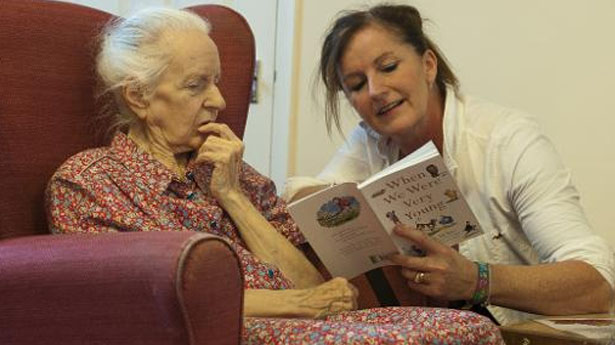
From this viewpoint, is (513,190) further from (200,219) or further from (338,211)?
(200,219)

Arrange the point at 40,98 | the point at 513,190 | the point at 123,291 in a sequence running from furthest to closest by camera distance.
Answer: the point at 513,190
the point at 40,98
the point at 123,291

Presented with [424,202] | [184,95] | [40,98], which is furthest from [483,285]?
[40,98]

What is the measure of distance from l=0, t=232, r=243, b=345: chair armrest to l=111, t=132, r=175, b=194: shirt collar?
1.16 feet

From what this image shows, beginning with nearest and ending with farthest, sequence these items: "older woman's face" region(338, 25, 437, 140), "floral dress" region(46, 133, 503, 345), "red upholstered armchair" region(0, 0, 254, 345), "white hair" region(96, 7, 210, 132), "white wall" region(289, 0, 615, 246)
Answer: "red upholstered armchair" region(0, 0, 254, 345) → "floral dress" region(46, 133, 503, 345) → "white hair" region(96, 7, 210, 132) → "older woman's face" region(338, 25, 437, 140) → "white wall" region(289, 0, 615, 246)

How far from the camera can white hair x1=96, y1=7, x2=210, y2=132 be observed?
1.52 metres

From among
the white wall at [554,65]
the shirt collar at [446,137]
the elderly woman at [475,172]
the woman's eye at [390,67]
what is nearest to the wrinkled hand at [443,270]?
the elderly woman at [475,172]

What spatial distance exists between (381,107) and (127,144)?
523 millimetres

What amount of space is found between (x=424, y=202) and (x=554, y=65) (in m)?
1.04

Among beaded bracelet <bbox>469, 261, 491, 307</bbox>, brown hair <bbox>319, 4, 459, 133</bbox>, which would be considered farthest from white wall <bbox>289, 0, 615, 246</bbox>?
beaded bracelet <bbox>469, 261, 491, 307</bbox>

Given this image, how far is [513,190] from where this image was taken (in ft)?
5.55

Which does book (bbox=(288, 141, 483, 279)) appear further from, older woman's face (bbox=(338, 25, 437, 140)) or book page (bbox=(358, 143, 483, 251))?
older woman's face (bbox=(338, 25, 437, 140))

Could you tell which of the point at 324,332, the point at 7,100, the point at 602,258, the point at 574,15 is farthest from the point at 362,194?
the point at 574,15

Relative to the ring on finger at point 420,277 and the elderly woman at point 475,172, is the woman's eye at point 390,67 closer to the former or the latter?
the elderly woman at point 475,172

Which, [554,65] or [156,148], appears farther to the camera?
[554,65]
